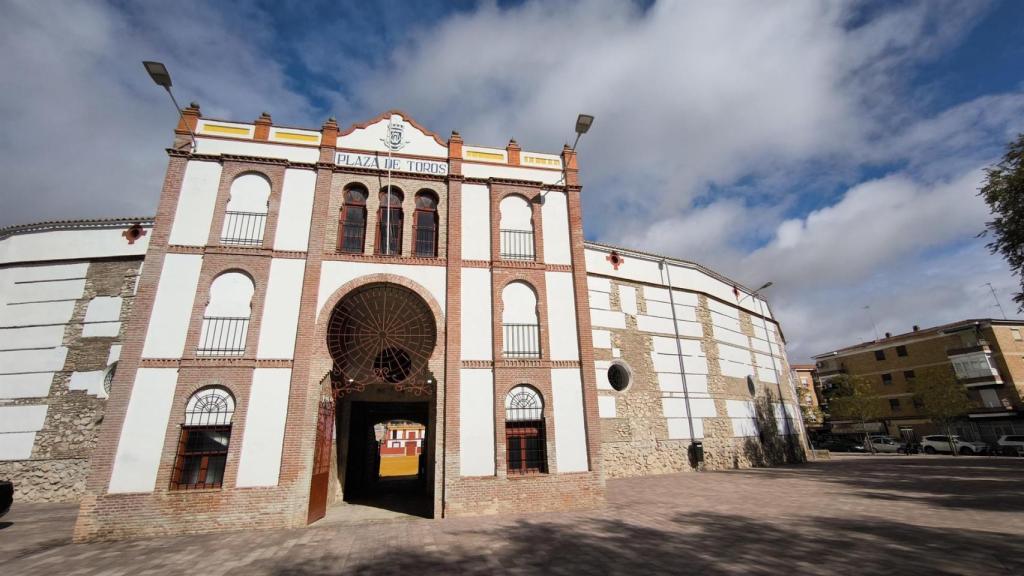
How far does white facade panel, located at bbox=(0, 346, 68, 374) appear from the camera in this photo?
49.4 feet

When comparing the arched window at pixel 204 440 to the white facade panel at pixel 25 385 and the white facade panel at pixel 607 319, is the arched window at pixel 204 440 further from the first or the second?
the white facade panel at pixel 607 319

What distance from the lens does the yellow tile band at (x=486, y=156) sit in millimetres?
14539

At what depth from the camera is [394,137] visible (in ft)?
46.4

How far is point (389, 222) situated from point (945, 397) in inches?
1682

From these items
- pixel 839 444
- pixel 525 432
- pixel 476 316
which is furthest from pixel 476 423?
pixel 839 444

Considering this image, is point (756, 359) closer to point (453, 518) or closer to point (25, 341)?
point (453, 518)

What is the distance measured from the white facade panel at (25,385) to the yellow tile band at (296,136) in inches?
473

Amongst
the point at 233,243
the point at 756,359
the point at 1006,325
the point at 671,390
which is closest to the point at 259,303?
the point at 233,243

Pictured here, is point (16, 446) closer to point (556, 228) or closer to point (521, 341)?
point (521, 341)

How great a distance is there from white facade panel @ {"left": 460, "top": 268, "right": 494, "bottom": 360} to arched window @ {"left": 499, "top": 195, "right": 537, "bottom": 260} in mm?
1174

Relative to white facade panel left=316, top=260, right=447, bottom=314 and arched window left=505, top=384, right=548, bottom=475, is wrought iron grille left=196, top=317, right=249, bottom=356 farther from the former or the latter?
arched window left=505, top=384, right=548, bottom=475

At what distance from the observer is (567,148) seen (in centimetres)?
1514

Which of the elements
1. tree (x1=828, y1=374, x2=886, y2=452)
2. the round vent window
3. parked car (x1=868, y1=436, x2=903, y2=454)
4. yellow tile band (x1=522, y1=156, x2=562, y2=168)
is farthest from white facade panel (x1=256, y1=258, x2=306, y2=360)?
parked car (x1=868, y1=436, x2=903, y2=454)

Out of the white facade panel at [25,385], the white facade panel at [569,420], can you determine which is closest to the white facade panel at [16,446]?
the white facade panel at [25,385]
